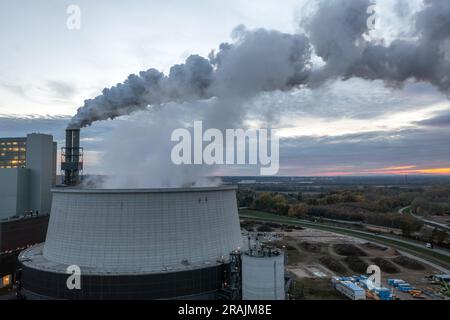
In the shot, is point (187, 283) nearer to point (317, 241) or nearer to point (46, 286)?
point (46, 286)

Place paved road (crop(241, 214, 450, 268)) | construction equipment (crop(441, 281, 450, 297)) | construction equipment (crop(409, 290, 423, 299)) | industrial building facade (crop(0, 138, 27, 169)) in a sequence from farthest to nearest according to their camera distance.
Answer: industrial building facade (crop(0, 138, 27, 169)) → paved road (crop(241, 214, 450, 268)) → construction equipment (crop(441, 281, 450, 297)) → construction equipment (crop(409, 290, 423, 299))

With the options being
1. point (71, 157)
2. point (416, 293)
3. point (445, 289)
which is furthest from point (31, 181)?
point (445, 289)

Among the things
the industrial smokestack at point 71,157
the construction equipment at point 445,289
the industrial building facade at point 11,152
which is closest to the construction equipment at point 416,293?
the construction equipment at point 445,289

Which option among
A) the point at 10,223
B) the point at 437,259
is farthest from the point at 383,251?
the point at 10,223

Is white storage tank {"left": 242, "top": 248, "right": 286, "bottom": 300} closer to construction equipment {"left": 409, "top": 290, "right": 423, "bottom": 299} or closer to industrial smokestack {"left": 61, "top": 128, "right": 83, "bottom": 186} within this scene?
construction equipment {"left": 409, "top": 290, "right": 423, "bottom": 299}

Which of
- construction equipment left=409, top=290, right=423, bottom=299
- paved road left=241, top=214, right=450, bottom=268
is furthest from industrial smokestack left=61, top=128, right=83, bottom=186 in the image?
paved road left=241, top=214, right=450, bottom=268
